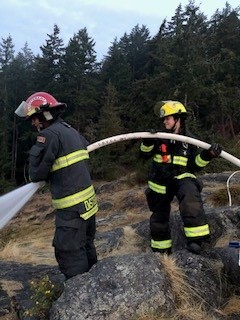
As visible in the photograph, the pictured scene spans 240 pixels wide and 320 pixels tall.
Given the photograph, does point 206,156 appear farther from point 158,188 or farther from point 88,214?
point 88,214

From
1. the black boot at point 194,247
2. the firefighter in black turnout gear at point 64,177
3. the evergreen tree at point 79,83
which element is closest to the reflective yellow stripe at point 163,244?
the black boot at point 194,247

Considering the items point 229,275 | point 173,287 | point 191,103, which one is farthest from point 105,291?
point 191,103

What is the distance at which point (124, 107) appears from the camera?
132 feet

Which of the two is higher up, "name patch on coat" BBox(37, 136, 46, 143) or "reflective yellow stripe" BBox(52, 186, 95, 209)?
"name patch on coat" BBox(37, 136, 46, 143)

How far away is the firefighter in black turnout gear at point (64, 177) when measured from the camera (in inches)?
159

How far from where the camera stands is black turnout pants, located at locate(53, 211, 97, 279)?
4.08 meters

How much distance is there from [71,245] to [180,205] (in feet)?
4.61

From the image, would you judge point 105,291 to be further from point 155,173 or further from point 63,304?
point 155,173

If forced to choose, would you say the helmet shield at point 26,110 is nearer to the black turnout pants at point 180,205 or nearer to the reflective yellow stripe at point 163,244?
the black turnout pants at point 180,205

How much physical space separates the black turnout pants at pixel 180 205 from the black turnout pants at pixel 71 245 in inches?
48.5

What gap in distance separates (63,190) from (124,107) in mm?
36522

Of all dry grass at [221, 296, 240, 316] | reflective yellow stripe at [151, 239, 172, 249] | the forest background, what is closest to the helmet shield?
reflective yellow stripe at [151, 239, 172, 249]

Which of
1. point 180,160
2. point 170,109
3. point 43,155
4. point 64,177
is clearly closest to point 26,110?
point 43,155

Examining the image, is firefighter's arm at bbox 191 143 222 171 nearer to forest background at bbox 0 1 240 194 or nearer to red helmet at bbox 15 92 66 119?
red helmet at bbox 15 92 66 119
